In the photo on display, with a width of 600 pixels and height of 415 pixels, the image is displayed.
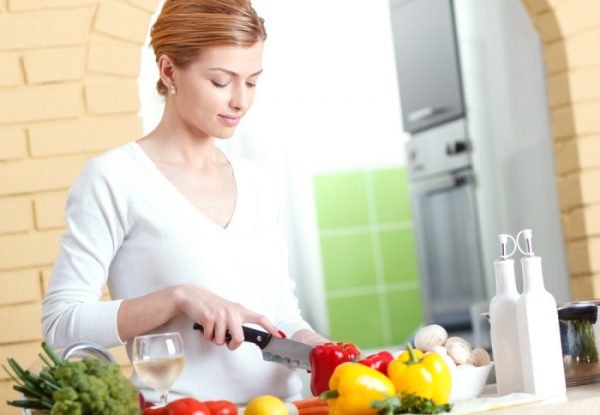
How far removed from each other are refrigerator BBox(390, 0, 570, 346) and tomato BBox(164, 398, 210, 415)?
9.57ft

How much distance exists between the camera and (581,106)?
3.24 m

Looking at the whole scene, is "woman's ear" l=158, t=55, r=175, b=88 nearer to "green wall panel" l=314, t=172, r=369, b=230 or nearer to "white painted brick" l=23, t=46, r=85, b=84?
"white painted brick" l=23, t=46, r=85, b=84

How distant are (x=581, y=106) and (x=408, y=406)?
80.5 inches

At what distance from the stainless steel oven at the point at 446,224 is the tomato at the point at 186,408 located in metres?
3.42

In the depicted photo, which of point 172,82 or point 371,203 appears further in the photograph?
point 371,203

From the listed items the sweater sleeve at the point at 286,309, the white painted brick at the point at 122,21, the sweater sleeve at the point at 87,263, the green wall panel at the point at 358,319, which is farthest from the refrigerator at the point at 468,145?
the sweater sleeve at the point at 87,263

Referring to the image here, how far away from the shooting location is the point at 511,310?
165cm

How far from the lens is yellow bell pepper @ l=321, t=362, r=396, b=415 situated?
146 cm

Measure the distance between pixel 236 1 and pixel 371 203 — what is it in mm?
4102

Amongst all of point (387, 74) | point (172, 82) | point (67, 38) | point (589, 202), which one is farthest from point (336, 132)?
point (172, 82)

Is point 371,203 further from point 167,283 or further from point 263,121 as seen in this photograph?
point 167,283

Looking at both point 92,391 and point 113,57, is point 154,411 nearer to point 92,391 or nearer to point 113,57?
point 92,391

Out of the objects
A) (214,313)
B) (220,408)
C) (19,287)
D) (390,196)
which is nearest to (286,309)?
(214,313)

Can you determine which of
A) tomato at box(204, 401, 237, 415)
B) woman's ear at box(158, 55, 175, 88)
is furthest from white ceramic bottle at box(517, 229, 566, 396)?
woman's ear at box(158, 55, 175, 88)
